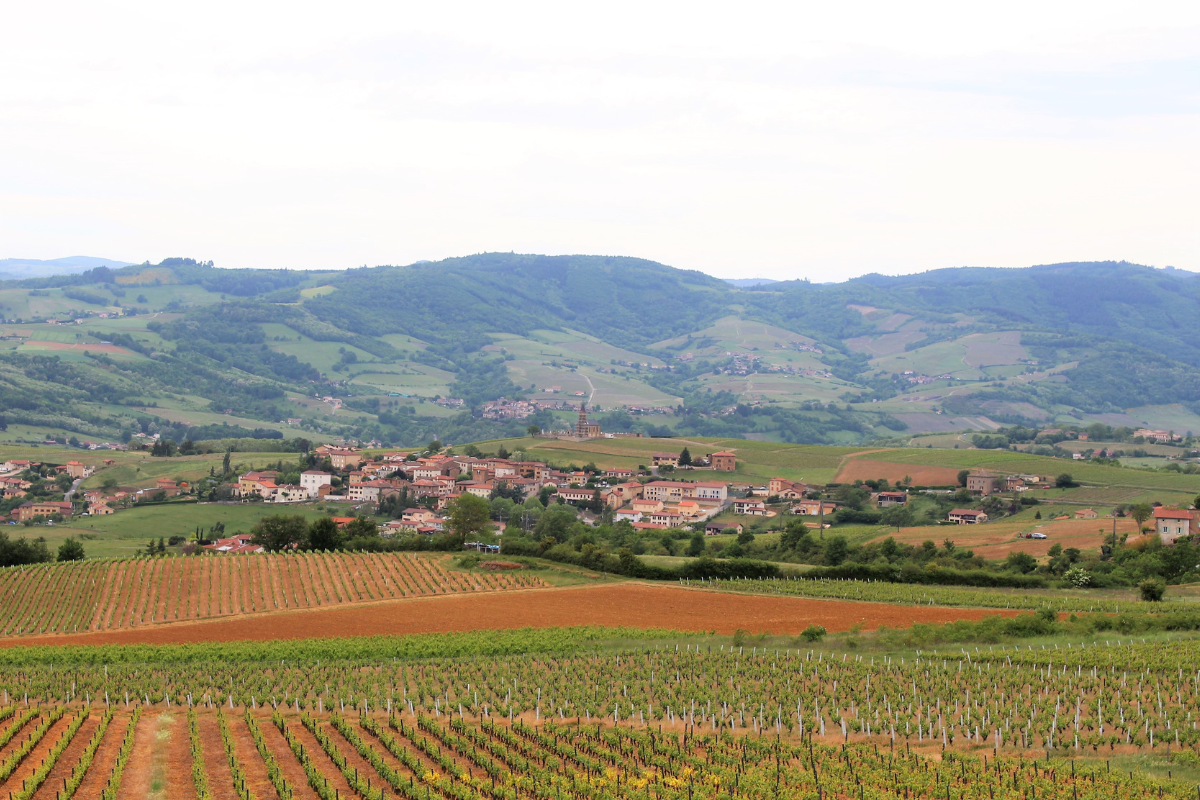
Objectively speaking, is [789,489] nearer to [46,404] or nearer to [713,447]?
[713,447]

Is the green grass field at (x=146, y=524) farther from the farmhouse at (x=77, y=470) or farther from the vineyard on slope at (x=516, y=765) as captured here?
the vineyard on slope at (x=516, y=765)

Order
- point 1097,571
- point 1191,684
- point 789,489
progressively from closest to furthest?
1. point 1191,684
2. point 1097,571
3. point 789,489

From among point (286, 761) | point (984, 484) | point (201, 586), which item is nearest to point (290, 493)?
point (201, 586)

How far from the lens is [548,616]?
47.1 m

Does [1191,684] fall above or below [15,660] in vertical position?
above

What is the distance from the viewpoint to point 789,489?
111 metres

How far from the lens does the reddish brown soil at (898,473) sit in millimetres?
111625

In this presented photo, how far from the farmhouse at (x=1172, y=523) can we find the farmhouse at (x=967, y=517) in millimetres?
18949

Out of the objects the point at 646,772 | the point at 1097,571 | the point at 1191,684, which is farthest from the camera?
the point at 1097,571

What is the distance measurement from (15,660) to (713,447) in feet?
345

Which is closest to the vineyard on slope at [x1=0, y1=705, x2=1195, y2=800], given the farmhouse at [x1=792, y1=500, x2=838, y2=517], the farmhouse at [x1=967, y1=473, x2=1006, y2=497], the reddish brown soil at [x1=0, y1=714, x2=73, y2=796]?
the reddish brown soil at [x1=0, y1=714, x2=73, y2=796]

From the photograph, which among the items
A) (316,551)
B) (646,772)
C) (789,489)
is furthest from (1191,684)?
(789,489)

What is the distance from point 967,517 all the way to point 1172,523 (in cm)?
2140

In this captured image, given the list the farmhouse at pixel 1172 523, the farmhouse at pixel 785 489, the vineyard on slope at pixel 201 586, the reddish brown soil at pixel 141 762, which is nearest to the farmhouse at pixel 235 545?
the vineyard on slope at pixel 201 586
